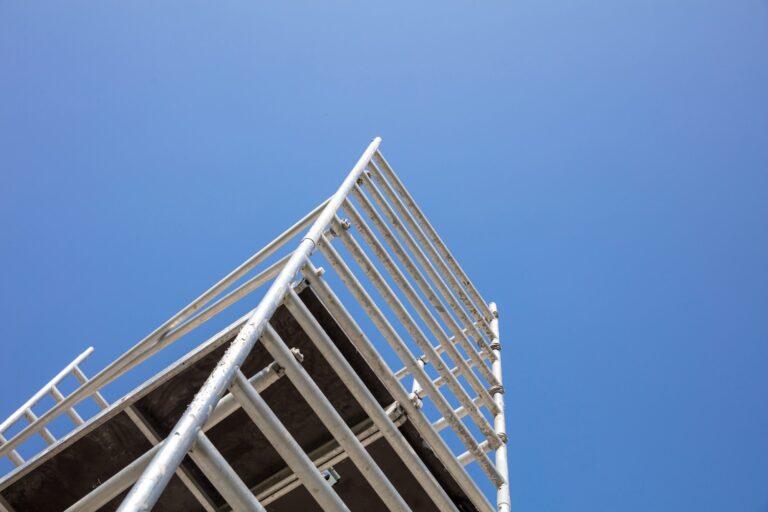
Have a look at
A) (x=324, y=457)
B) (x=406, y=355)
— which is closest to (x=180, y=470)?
(x=324, y=457)

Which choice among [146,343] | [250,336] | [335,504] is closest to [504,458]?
[335,504]

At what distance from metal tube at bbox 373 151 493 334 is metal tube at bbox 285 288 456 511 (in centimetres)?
312

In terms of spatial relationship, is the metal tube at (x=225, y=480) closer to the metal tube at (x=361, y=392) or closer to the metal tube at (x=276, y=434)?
the metal tube at (x=276, y=434)

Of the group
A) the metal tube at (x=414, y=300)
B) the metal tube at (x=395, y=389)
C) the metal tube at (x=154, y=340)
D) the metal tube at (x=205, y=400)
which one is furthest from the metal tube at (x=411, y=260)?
the metal tube at (x=395, y=389)

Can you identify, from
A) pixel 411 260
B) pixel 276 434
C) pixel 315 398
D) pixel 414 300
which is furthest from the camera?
pixel 411 260

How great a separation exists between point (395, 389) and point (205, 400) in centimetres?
153

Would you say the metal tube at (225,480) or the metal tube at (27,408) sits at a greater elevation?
the metal tube at (27,408)

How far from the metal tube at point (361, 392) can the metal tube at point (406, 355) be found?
2.16 ft

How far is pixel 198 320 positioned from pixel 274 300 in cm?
219

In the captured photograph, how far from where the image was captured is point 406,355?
4.50 meters

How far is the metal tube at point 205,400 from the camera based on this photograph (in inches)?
86.1

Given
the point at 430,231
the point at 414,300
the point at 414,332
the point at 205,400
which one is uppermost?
the point at 430,231

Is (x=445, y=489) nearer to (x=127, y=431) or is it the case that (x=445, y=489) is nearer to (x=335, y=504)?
(x=335, y=504)

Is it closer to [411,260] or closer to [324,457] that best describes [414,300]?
[411,260]
